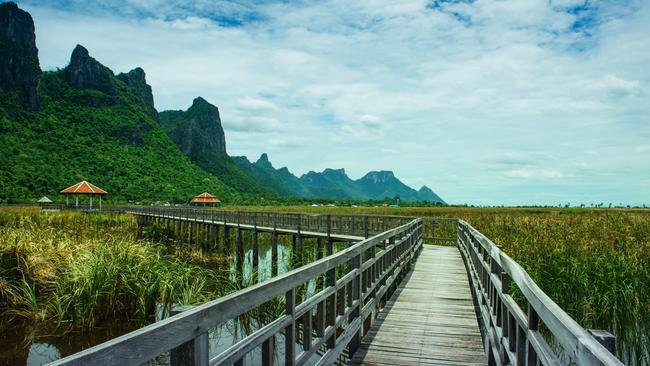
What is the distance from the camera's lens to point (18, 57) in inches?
4188

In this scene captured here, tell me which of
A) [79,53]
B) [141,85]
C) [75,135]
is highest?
[141,85]

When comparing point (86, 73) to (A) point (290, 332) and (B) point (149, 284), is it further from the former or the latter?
(A) point (290, 332)

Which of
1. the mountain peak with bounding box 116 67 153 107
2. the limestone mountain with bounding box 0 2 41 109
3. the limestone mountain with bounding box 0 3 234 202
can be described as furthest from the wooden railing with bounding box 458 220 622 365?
the mountain peak with bounding box 116 67 153 107

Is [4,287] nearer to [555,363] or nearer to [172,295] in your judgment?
[172,295]

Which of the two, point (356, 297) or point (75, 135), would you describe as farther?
point (75, 135)

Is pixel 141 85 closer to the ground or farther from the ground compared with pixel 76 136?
farther from the ground

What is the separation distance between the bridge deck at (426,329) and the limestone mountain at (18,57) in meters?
110

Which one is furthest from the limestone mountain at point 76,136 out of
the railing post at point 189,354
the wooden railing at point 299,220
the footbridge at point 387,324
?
the railing post at point 189,354

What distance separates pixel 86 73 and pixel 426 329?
465ft

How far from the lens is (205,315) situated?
7.66ft

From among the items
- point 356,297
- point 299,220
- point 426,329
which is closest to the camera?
point 356,297

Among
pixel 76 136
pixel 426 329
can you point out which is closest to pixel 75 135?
pixel 76 136

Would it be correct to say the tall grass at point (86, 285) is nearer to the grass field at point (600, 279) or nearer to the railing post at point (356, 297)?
the railing post at point (356, 297)

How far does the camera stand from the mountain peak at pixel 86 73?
126938mm
